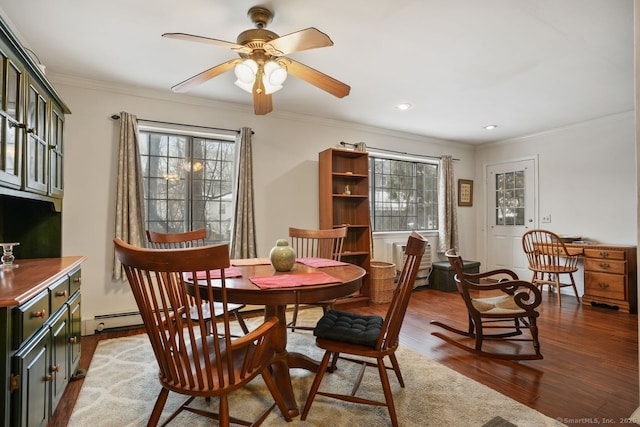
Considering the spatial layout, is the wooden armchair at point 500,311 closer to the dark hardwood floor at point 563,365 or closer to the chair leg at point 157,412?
the dark hardwood floor at point 563,365

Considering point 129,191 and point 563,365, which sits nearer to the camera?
point 563,365

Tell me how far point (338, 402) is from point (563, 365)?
1809 millimetres

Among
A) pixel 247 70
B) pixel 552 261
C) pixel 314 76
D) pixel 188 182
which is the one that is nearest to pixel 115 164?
pixel 188 182

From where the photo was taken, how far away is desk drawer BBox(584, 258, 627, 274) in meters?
4.00

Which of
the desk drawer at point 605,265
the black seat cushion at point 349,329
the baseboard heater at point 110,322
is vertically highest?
the desk drawer at point 605,265

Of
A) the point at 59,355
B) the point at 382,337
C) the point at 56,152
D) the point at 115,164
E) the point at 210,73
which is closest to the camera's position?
the point at 382,337

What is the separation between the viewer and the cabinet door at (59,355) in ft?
5.64

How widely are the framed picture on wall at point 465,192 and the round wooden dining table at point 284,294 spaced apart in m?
4.33

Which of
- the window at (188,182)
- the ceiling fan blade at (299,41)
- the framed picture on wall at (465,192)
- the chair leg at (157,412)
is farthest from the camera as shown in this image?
the framed picture on wall at (465,192)

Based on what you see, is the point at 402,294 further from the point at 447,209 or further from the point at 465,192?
the point at 465,192

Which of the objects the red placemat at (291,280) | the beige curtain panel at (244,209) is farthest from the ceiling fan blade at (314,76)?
the beige curtain panel at (244,209)

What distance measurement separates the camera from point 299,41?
189 cm

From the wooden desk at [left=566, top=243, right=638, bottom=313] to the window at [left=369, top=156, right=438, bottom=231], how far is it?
2.19 m

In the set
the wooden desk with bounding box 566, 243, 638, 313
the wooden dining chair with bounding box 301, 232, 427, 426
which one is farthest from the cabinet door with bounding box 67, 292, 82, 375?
the wooden desk with bounding box 566, 243, 638, 313
